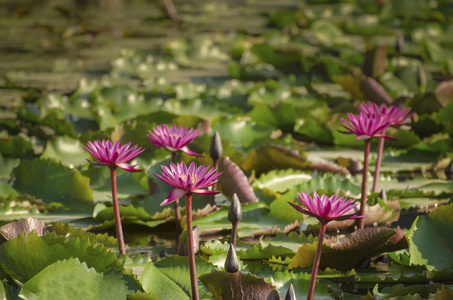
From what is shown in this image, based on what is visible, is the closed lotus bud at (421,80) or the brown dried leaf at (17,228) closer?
the brown dried leaf at (17,228)

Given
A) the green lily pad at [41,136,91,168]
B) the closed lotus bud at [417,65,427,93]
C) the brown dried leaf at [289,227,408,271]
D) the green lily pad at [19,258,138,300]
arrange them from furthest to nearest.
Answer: the closed lotus bud at [417,65,427,93], the green lily pad at [41,136,91,168], the brown dried leaf at [289,227,408,271], the green lily pad at [19,258,138,300]

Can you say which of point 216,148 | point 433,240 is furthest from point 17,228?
point 433,240

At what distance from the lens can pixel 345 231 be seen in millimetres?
1876

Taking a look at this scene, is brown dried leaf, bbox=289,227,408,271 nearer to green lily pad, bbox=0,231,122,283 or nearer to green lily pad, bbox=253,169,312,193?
green lily pad, bbox=0,231,122,283

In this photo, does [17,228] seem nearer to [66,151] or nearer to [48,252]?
[48,252]

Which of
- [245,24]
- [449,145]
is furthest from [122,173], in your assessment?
[245,24]

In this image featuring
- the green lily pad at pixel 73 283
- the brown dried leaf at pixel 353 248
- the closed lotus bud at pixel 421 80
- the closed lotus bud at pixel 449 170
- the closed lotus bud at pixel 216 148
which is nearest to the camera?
the green lily pad at pixel 73 283

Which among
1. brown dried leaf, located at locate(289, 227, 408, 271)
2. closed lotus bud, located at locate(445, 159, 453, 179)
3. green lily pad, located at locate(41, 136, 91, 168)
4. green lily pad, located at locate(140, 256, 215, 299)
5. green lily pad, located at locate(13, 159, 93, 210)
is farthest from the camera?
green lily pad, located at locate(41, 136, 91, 168)

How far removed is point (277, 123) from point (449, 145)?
0.71 m

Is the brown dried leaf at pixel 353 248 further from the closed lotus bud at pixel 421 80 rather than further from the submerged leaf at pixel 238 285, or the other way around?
the closed lotus bud at pixel 421 80

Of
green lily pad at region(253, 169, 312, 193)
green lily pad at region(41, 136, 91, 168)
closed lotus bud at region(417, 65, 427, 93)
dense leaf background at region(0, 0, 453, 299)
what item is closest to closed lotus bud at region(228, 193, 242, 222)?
dense leaf background at region(0, 0, 453, 299)

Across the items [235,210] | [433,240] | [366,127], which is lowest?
[433,240]

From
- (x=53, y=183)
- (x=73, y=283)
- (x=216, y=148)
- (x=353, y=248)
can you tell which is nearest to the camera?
(x=73, y=283)

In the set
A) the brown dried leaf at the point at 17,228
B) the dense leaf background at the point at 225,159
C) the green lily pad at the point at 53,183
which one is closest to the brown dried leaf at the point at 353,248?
the dense leaf background at the point at 225,159
